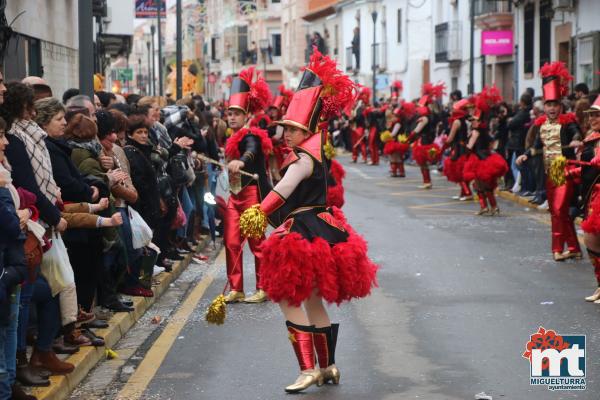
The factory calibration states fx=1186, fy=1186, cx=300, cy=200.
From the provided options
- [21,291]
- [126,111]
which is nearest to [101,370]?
[21,291]

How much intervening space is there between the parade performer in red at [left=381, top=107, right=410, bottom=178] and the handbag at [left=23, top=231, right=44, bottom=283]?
73.7 ft

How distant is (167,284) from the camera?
12438 mm

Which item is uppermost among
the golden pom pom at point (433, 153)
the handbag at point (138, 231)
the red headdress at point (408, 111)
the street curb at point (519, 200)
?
the red headdress at point (408, 111)

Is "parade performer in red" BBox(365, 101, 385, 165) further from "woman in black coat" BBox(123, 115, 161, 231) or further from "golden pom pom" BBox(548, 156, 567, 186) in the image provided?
"woman in black coat" BBox(123, 115, 161, 231)

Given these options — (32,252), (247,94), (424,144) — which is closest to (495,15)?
(424,144)

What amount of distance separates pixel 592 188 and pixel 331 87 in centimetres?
433

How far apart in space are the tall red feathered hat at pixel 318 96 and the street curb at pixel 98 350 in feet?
7.15

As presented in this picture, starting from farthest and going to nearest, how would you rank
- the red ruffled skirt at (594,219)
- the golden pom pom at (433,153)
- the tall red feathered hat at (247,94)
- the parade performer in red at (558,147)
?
the golden pom pom at (433,153) → the parade performer in red at (558,147) → the tall red feathered hat at (247,94) → the red ruffled skirt at (594,219)

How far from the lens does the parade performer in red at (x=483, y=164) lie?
1950 cm

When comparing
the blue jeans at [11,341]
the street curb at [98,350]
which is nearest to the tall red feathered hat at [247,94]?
the street curb at [98,350]

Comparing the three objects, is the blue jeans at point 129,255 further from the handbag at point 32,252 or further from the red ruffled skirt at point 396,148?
the red ruffled skirt at point 396,148

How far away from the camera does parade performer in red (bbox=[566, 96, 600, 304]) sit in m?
10.7

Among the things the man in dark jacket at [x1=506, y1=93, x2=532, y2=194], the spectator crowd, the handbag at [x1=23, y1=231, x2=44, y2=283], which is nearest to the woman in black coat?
the spectator crowd

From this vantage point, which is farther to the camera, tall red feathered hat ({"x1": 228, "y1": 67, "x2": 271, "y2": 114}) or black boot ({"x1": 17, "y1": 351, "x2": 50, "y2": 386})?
tall red feathered hat ({"x1": 228, "y1": 67, "x2": 271, "y2": 114})
